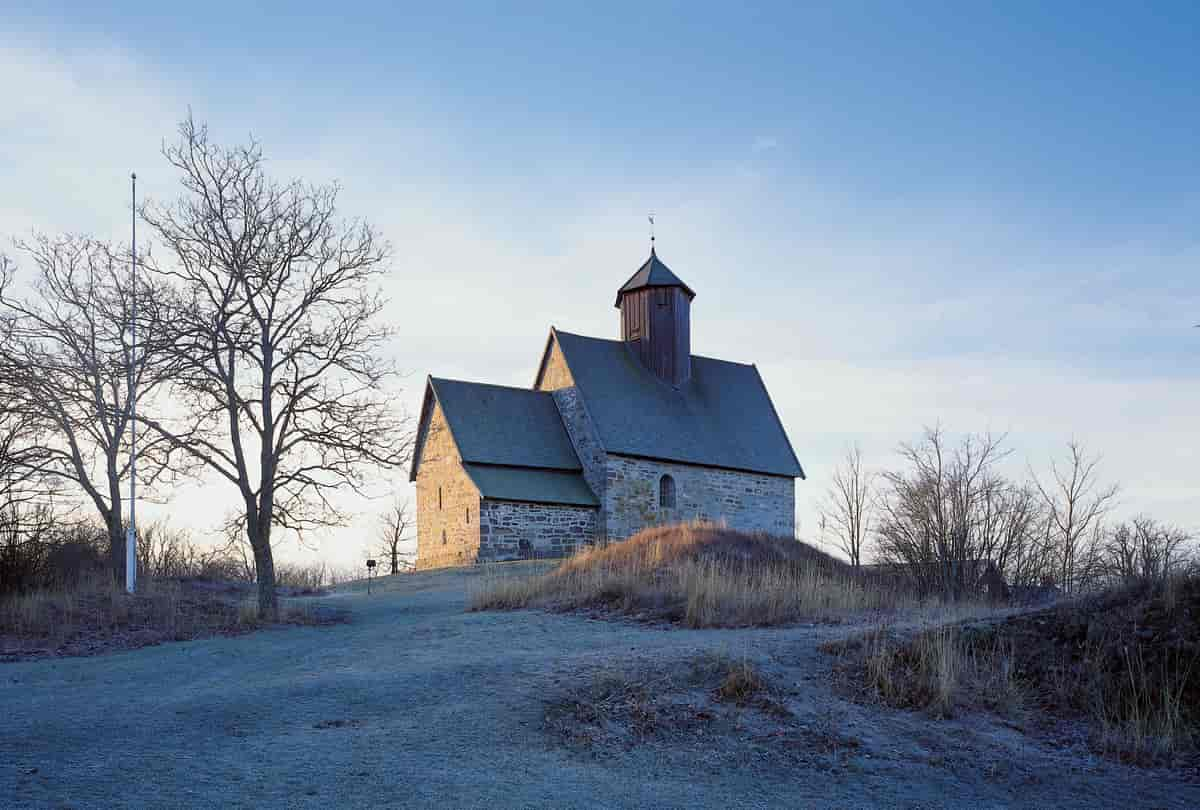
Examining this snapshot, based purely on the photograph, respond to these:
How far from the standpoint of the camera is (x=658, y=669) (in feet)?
36.3

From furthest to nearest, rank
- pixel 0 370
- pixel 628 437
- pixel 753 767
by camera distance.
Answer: pixel 628 437 < pixel 0 370 < pixel 753 767

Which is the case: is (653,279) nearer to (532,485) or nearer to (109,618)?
(532,485)

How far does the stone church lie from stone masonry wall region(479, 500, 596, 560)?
0.04 m

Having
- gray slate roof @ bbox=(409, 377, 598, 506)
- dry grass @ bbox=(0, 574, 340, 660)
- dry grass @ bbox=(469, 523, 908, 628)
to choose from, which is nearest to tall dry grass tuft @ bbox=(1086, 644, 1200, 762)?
dry grass @ bbox=(469, 523, 908, 628)

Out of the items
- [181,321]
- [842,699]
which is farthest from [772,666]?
[181,321]

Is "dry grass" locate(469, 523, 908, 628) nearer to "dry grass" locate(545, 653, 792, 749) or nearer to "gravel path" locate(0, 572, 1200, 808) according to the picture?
"gravel path" locate(0, 572, 1200, 808)

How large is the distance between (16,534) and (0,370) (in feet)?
13.6

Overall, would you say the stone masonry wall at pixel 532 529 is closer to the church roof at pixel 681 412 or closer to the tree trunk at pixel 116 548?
the church roof at pixel 681 412

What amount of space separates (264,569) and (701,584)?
913 centimetres

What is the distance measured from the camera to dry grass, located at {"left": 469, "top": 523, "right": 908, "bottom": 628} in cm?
1616

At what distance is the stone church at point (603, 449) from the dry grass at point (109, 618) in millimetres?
13588

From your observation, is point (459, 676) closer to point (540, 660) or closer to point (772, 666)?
point (540, 660)

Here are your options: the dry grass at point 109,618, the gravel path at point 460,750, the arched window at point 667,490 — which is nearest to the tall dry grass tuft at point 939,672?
the gravel path at point 460,750

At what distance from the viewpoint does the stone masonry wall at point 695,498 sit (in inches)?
1474
